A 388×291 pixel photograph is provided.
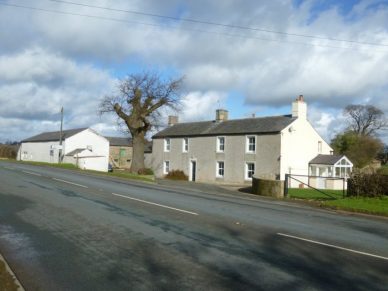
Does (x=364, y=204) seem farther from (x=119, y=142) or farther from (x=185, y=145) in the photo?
(x=119, y=142)

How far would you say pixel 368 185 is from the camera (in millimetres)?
22984

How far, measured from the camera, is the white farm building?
71625 millimetres

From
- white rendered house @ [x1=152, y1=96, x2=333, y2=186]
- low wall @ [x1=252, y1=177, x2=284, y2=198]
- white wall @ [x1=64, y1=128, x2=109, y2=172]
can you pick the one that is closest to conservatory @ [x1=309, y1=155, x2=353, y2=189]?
white rendered house @ [x1=152, y1=96, x2=333, y2=186]

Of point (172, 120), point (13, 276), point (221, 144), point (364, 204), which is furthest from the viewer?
point (172, 120)

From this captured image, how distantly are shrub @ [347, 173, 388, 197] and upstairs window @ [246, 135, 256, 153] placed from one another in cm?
2109

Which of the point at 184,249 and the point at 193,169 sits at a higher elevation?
the point at 193,169

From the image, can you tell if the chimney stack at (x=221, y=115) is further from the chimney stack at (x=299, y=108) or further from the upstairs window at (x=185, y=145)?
the chimney stack at (x=299, y=108)

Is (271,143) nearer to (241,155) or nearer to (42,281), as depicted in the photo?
(241,155)

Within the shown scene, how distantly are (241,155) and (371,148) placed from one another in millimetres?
37976

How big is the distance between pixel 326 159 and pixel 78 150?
42.2m

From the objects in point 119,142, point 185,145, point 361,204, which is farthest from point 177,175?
point 119,142

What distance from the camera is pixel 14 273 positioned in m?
7.14

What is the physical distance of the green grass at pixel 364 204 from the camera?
62.8 feet

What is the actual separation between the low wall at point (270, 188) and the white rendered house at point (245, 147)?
1040 cm
